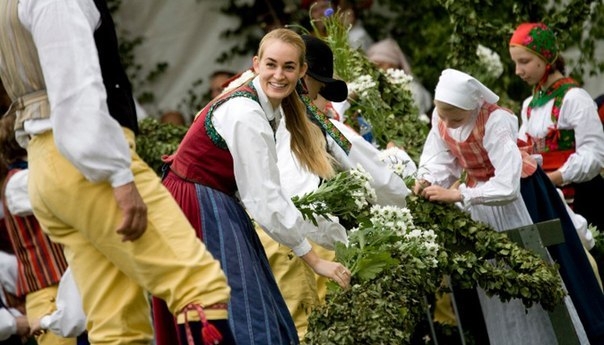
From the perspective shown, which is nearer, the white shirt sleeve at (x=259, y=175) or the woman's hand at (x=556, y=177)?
the white shirt sleeve at (x=259, y=175)

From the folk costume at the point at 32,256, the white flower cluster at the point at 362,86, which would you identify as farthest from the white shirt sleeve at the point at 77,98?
the white flower cluster at the point at 362,86

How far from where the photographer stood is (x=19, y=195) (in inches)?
249

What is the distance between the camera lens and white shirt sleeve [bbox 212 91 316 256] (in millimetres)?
4625

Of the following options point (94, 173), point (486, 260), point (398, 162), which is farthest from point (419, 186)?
point (94, 173)

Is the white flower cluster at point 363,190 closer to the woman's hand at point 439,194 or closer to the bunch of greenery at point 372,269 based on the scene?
the bunch of greenery at point 372,269

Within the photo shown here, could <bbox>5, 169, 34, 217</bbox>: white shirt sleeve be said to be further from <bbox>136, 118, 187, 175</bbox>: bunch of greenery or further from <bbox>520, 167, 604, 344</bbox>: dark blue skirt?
<bbox>520, 167, 604, 344</bbox>: dark blue skirt

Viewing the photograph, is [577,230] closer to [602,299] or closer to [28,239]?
[602,299]

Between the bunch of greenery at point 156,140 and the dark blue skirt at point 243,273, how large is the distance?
3.11 meters

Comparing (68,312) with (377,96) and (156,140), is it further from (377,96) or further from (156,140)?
(156,140)

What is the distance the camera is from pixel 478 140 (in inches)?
245

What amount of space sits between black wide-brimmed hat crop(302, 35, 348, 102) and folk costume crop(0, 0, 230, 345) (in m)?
1.83

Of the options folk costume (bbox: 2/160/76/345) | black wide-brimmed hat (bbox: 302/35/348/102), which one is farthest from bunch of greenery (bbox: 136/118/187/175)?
black wide-brimmed hat (bbox: 302/35/348/102)

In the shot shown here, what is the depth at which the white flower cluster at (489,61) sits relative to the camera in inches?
332

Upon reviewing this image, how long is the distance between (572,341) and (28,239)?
8.44 feet
